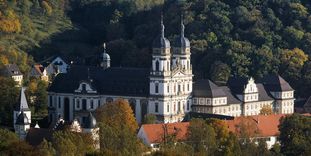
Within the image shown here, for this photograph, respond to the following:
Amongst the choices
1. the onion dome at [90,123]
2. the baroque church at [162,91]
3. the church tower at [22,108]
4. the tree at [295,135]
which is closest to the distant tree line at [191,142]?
the tree at [295,135]

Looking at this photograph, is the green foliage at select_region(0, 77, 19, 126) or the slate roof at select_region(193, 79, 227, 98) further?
the slate roof at select_region(193, 79, 227, 98)

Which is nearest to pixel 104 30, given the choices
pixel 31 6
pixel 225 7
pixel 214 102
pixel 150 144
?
pixel 31 6

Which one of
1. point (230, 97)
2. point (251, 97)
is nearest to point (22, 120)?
point (230, 97)

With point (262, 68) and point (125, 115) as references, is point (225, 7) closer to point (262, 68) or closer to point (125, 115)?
point (262, 68)

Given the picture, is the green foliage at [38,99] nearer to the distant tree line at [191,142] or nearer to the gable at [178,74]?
the gable at [178,74]

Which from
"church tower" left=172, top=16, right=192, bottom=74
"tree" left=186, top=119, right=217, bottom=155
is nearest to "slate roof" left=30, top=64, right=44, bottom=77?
"church tower" left=172, top=16, right=192, bottom=74

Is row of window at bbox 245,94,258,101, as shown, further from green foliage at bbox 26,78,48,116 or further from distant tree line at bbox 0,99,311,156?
distant tree line at bbox 0,99,311,156

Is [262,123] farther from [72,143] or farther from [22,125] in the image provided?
[72,143]

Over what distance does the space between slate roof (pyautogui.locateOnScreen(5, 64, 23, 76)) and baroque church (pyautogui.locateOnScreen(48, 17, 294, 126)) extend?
1131cm

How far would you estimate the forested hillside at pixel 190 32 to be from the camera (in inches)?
5089

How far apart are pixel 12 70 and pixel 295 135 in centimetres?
4435

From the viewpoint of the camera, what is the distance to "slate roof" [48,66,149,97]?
112m

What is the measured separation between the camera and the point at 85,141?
87.5 m

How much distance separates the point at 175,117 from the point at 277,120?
396 inches
